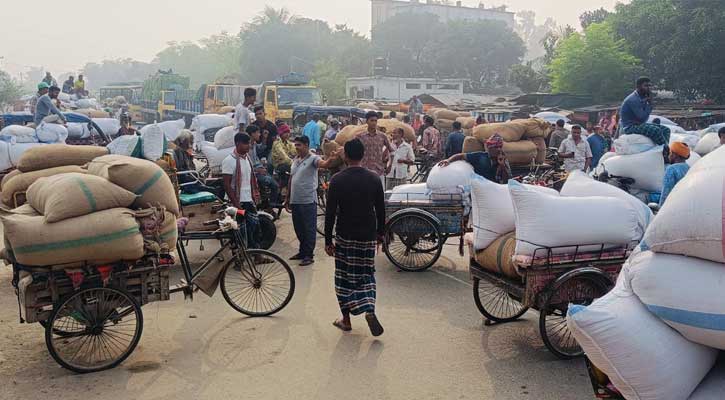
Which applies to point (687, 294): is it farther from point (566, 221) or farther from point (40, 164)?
point (40, 164)

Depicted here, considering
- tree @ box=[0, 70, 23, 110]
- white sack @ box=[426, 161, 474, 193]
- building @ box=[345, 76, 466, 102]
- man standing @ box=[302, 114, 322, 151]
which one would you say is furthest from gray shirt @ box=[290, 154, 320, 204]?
tree @ box=[0, 70, 23, 110]

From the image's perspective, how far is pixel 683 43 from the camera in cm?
2941

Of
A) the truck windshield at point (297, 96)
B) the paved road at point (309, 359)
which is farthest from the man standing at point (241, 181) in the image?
the truck windshield at point (297, 96)

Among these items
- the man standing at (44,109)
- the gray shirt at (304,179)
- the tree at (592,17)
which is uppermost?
the tree at (592,17)

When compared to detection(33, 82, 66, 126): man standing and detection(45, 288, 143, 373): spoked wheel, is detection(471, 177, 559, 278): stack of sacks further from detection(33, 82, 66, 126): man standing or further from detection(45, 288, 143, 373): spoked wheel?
detection(33, 82, 66, 126): man standing

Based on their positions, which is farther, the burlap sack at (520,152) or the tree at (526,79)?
the tree at (526,79)

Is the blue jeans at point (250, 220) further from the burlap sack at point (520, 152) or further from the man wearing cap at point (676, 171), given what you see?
the man wearing cap at point (676, 171)

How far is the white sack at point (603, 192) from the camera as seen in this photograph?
15.5 feet

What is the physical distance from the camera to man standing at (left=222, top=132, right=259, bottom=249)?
7.07 m

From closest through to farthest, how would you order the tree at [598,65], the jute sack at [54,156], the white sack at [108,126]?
the jute sack at [54,156], the white sack at [108,126], the tree at [598,65]

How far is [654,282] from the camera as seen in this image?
106 inches

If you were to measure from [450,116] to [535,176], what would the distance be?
1323 cm

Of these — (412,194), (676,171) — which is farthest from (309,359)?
(676,171)

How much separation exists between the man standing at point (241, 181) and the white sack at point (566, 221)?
349cm
